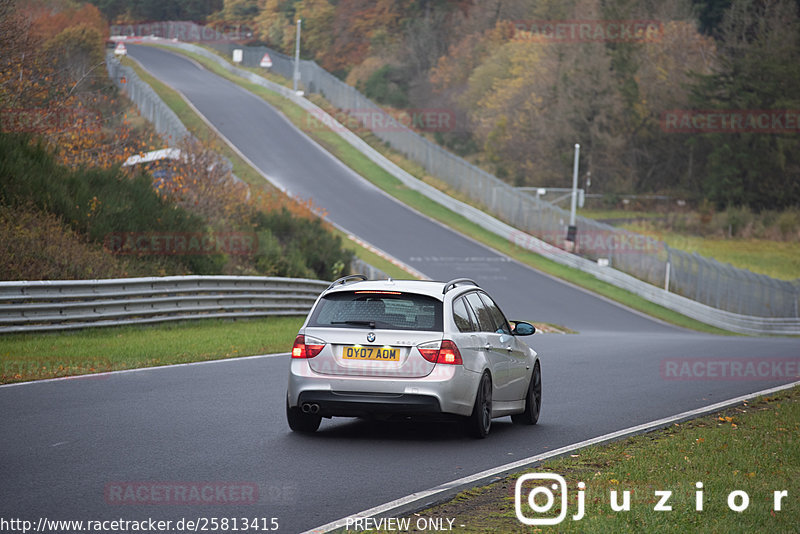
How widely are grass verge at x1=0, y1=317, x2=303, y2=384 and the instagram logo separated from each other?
778 centimetres

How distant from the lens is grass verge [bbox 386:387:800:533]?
22.4 ft

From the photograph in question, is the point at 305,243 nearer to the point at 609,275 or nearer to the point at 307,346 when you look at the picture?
the point at 609,275

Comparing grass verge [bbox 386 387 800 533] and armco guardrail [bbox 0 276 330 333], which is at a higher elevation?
grass verge [bbox 386 387 800 533]

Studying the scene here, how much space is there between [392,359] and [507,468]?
1.73m

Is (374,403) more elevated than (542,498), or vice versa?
(542,498)

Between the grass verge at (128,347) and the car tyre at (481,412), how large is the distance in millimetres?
6198

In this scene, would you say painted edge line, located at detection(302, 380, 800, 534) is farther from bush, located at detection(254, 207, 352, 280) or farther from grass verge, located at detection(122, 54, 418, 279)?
grass verge, located at detection(122, 54, 418, 279)

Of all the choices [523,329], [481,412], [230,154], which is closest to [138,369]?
[523,329]

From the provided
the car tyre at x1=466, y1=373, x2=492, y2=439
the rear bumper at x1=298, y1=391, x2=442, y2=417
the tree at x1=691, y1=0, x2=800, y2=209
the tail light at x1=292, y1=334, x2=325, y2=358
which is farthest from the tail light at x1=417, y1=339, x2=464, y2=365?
the tree at x1=691, y1=0, x2=800, y2=209

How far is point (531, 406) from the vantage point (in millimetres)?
12141

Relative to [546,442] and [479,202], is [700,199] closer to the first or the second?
[479,202]

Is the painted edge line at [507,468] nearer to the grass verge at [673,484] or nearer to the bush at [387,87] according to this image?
the grass verge at [673,484]

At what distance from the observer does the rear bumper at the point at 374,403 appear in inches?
392

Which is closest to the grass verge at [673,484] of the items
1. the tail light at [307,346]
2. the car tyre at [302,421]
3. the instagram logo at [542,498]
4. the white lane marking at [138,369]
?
the instagram logo at [542,498]
